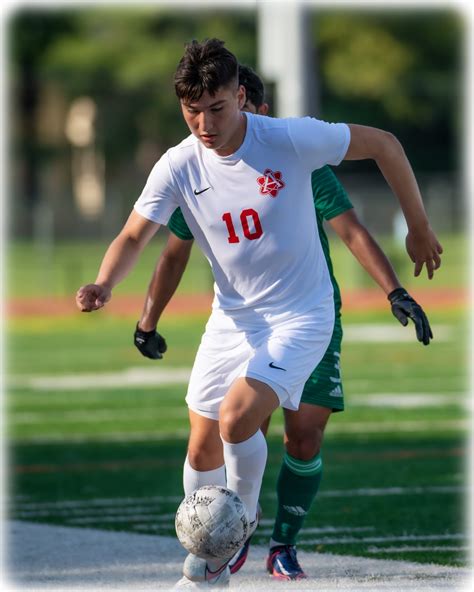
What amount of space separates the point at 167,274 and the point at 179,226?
0.25 meters

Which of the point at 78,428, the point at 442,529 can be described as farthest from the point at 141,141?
the point at 442,529

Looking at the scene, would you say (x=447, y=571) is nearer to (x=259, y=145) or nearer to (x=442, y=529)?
(x=442, y=529)

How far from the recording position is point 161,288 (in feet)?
22.3

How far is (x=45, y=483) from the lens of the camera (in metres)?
9.91

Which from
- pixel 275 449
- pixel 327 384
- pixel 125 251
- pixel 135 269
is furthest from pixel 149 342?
pixel 135 269

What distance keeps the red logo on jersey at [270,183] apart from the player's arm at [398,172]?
36cm

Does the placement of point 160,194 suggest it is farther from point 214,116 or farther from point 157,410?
point 157,410

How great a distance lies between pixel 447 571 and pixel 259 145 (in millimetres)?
2184

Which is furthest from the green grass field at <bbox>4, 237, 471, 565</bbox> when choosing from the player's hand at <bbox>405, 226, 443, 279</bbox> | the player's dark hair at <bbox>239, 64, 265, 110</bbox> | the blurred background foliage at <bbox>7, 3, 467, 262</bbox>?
the blurred background foliage at <bbox>7, 3, 467, 262</bbox>

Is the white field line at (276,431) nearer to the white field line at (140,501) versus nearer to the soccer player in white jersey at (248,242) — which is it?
the white field line at (140,501)

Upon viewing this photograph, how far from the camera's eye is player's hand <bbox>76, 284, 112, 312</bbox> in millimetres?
6008

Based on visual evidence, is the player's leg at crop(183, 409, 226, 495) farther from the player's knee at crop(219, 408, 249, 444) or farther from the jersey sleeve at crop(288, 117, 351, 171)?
the jersey sleeve at crop(288, 117, 351, 171)

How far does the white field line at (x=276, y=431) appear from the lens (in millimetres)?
12219

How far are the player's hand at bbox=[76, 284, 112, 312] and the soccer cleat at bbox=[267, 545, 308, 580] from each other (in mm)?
1542
